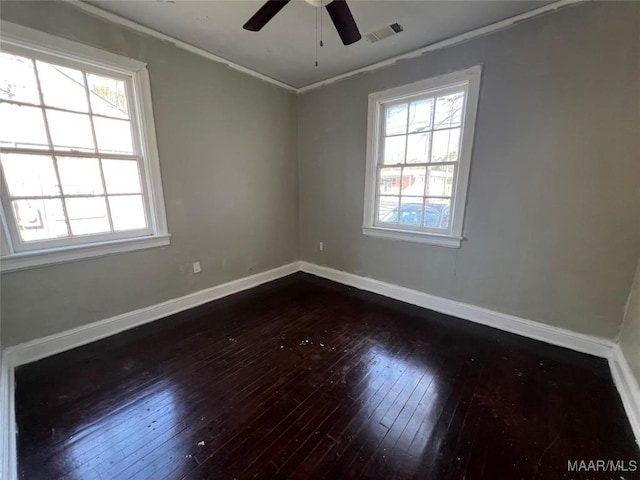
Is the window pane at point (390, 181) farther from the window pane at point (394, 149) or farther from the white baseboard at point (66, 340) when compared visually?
the white baseboard at point (66, 340)

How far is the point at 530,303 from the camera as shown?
92.1 inches

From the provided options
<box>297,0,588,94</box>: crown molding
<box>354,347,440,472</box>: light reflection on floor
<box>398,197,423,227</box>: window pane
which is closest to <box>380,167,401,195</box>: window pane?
<box>398,197,423,227</box>: window pane

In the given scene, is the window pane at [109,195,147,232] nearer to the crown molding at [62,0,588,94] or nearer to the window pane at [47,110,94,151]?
the window pane at [47,110,94,151]

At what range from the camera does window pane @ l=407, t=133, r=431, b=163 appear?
275 cm

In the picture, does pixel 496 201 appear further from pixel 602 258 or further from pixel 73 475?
pixel 73 475

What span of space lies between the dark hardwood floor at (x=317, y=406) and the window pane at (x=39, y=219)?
3.19 ft

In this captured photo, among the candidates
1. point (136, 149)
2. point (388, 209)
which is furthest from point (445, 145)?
point (136, 149)

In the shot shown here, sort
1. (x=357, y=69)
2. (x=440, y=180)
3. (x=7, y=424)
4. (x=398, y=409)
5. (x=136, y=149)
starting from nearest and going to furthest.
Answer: (x=7, y=424) → (x=398, y=409) → (x=136, y=149) → (x=440, y=180) → (x=357, y=69)

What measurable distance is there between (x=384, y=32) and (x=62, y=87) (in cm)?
267

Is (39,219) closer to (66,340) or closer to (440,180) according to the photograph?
(66,340)

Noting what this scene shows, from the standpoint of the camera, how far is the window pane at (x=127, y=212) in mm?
2369

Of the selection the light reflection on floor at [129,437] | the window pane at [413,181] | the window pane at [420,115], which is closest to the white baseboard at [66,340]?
the light reflection on floor at [129,437]

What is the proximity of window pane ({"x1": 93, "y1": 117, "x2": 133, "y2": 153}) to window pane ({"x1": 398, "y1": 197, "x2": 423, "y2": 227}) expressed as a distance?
9.29ft

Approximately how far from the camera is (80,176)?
7.05ft
